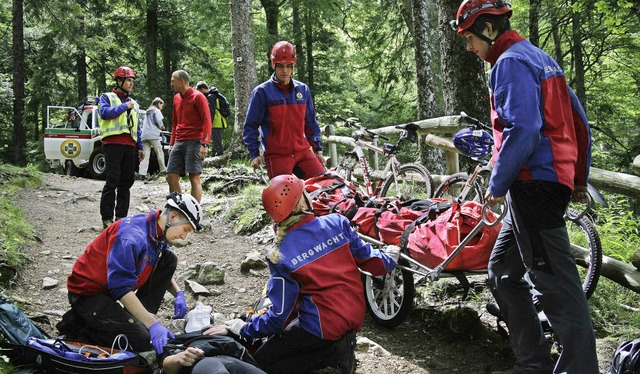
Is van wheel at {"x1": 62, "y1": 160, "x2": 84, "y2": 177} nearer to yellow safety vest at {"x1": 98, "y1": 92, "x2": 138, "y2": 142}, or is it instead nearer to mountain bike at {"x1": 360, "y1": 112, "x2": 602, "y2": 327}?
yellow safety vest at {"x1": 98, "y1": 92, "x2": 138, "y2": 142}

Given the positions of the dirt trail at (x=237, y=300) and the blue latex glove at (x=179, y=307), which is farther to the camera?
the blue latex glove at (x=179, y=307)

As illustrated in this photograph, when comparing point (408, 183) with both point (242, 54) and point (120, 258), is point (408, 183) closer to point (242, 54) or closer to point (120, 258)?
point (120, 258)

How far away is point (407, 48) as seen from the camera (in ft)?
53.0

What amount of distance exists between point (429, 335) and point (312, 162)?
7.73 feet

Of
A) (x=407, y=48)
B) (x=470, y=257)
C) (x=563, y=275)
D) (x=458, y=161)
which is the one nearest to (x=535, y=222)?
(x=563, y=275)

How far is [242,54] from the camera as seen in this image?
1295 centimetres

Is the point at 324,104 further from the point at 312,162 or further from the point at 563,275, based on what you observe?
the point at 563,275

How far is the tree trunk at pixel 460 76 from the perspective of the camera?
7.01 m

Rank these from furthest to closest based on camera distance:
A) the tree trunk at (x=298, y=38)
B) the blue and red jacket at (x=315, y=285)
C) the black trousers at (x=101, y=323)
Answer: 1. the tree trunk at (x=298, y=38)
2. the black trousers at (x=101, y=323)
3. the blue and red jacket at (x=315, y=285)

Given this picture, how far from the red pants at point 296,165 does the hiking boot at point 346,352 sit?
264cm

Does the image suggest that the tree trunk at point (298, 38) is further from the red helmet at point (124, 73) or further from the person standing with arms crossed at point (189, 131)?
the red helmet at point (124, 73)

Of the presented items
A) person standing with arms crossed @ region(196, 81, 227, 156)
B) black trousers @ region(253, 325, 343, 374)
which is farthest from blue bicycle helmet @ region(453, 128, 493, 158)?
person standing with arms crossed @ region(196, 81, 227, 156)

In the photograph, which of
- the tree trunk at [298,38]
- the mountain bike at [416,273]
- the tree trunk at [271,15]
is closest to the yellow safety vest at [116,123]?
A: the mountain bike at [416,273]

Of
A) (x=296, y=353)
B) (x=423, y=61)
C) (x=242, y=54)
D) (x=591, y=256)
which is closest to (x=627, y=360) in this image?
(x=591, y=256)
